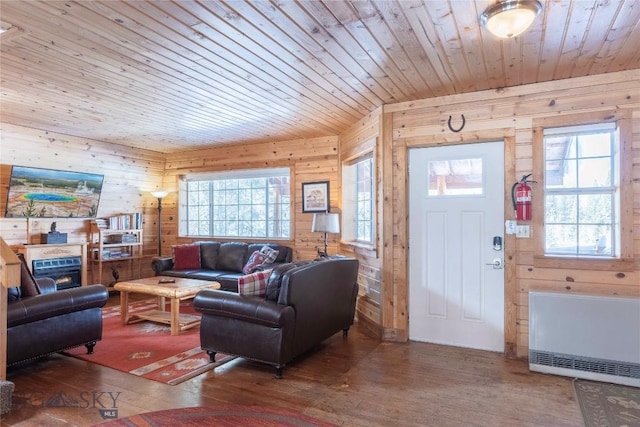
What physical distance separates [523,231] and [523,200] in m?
0.29

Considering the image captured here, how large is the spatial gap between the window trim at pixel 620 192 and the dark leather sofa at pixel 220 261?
338 cm

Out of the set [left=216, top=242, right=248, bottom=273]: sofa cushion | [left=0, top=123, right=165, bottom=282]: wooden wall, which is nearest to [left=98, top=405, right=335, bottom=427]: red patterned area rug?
[left=216, top=242, right=248, bottom=273]: sofa cushion

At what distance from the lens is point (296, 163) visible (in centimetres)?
608

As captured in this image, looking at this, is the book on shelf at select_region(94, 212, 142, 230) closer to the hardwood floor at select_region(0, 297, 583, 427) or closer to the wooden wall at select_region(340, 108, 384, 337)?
the hardwood floor at select_region(0, 297, 583, 427)

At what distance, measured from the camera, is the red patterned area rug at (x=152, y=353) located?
127 inches

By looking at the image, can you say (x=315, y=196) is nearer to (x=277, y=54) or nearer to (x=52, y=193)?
(x=277, y=54)

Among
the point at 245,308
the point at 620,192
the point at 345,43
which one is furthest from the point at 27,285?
the point at 620,192

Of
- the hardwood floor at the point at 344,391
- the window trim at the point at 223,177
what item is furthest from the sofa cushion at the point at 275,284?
the window trim at the point at 223,177

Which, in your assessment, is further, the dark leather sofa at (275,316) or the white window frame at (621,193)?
the white window frame at (621,193)

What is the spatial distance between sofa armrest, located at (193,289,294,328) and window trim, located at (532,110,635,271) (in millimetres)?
2323

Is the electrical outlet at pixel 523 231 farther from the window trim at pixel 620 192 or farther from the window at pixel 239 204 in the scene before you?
the window at pixel 239 204

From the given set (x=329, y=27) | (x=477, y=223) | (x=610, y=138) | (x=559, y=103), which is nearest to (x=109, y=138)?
(x=329, y=27)

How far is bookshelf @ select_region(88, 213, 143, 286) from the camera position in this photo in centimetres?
608

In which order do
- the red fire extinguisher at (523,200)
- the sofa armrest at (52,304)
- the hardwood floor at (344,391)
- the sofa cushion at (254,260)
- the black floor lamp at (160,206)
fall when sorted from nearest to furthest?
1. the hardwood floor at (344,391)
2. the sofa armrest at (52,304)
3. the red fire extinguisher at (523,200)
4. the sofa cushion at (254,260)
5. the black floor lamp at (160,206)
